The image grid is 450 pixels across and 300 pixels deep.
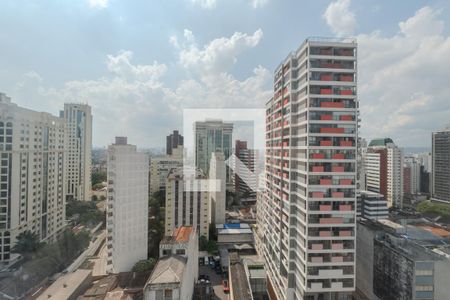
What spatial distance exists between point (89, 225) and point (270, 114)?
7.30m

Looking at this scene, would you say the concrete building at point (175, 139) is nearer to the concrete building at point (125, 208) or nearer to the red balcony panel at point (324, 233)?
the concrete building at point (125, 208)

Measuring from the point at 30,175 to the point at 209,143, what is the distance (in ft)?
17.9

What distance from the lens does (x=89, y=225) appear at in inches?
332

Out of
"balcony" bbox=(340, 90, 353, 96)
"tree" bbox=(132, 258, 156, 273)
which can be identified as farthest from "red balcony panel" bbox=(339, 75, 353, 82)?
"tree" bbox=(132, 258, 156, 273)

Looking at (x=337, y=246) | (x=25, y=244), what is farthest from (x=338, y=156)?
(x=25, y=244)

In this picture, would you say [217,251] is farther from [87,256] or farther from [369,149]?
[369,149]

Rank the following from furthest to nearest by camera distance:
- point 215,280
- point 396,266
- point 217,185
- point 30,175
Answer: point 217,185, point 30,175, point 215,280, point 396,266

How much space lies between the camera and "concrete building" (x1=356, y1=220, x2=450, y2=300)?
12.9 ft

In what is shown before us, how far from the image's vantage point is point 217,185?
28.4ft

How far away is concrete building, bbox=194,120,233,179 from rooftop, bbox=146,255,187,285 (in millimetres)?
3273

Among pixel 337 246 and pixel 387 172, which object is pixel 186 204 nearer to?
pixel 337 246

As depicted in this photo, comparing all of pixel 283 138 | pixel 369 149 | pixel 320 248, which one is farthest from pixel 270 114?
pixel 369 149

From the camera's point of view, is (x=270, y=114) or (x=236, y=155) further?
(x=236, y=155)

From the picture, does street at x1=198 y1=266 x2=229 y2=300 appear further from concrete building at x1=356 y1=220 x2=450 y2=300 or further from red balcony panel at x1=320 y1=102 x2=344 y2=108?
red balcony panel at x1=320 y1=102 x2=344 y2=108
